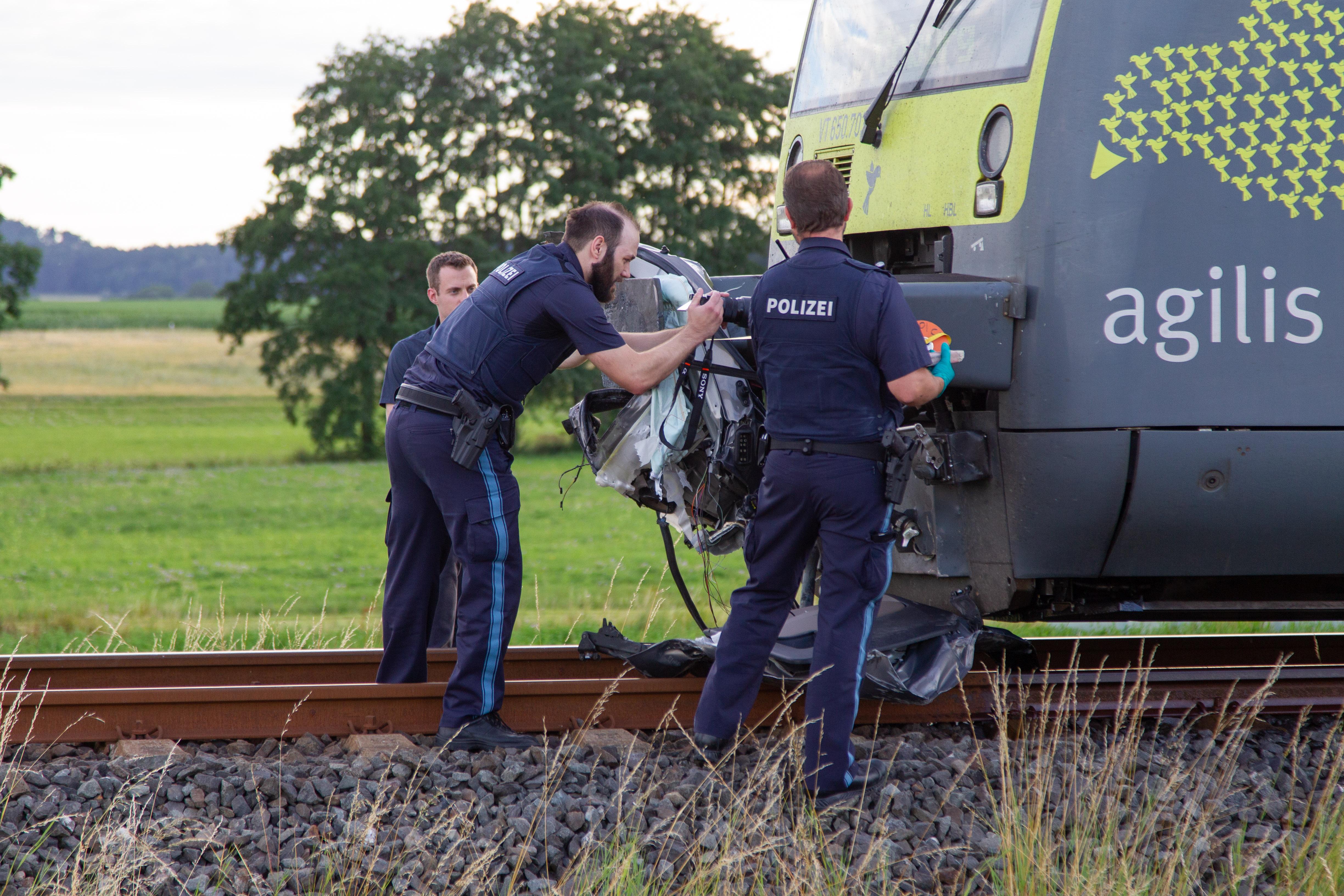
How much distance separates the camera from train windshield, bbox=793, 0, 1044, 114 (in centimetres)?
446

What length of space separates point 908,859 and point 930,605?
1570mm

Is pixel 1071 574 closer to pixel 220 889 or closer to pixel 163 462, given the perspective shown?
pixel 220 889

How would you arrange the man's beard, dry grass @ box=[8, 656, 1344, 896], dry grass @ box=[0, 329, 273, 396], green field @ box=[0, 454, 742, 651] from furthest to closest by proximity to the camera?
dry grass @ box=[0, 329, 273, 396] < green field @ box=[0, 454, 742, 651] < the man's beard < dry grass @ box=[8, 656, 1344, 896]

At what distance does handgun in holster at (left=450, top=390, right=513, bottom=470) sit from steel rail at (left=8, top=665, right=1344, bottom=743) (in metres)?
0.85

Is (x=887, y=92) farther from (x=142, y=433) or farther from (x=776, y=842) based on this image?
(x=142, y=433)

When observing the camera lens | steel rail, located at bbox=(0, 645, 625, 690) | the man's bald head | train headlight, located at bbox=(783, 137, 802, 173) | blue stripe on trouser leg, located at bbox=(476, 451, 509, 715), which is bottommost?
steel rail, located at bbox=(0, 645, 625, 690)

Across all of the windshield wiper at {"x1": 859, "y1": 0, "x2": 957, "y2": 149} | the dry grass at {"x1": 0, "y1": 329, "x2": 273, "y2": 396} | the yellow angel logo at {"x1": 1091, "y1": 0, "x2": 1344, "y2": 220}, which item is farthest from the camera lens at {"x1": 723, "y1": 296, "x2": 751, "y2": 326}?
the dry grass at {"x1": 0, "y1": 329, "x2": 273, "y2": 396}

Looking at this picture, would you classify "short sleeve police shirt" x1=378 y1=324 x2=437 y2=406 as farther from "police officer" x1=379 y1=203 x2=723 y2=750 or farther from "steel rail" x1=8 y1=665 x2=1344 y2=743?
"steel rail" x1=8 y1=665 x2=1344 y2=743

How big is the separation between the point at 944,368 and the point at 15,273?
29.5 metres

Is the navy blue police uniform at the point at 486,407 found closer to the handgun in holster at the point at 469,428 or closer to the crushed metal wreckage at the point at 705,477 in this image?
the handgun in holster at the point at 469,428

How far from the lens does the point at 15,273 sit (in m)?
28.6

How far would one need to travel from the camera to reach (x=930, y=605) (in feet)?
16.5

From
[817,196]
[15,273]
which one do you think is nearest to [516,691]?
[817,196]

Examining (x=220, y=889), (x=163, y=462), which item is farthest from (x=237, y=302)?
(x=220, y=889)
